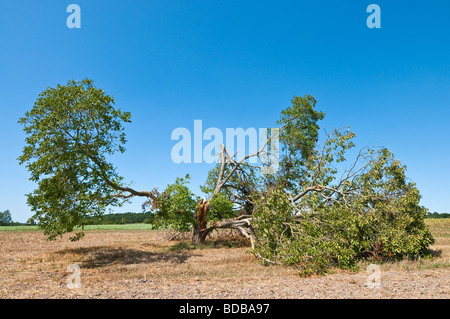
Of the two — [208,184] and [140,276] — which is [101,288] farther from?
[208,184]

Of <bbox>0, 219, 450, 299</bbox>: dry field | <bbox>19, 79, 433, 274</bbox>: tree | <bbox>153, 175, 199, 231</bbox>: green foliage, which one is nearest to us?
<bbox>0, 219, 450, 299</bbox>: dry field

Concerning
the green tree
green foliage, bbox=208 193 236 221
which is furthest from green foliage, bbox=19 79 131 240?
green foliage, bbox=208 193 236 221

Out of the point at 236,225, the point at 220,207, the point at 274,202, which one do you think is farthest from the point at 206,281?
the point at 236,225

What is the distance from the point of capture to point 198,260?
14391 millimetres

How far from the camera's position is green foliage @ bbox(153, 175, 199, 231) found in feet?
60.6

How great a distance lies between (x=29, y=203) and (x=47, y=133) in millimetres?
2953

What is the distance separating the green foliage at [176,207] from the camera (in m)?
18.5

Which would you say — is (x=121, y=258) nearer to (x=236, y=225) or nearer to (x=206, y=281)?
(x=206, y=281)

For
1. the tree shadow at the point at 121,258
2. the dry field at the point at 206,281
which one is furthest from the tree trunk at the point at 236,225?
the dry field at the point at 206,281

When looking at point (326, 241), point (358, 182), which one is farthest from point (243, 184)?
point (326, 241)

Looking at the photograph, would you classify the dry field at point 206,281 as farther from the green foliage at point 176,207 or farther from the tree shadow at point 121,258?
the green foliage at point 176,207

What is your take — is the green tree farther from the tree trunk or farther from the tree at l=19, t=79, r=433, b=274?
the tree trunk

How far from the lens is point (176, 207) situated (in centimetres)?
1825

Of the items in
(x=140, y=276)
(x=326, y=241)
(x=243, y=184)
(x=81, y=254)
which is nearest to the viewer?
(x=140, y=276)
